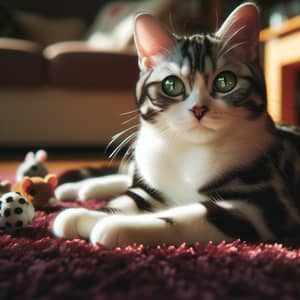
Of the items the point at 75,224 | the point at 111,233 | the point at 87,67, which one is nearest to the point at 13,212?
the point at 75,224

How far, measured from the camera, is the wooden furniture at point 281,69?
195 cm

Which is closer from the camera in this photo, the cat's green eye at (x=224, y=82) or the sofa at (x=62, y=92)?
the cat's green eye at (x=224, y=82)

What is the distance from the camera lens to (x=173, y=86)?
34.5 inches

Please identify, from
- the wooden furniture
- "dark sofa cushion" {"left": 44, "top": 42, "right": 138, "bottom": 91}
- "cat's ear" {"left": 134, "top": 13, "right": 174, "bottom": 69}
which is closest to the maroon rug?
"cat's ear" {"left": 134, "top": 13, "right": 174, "bottom": 69}

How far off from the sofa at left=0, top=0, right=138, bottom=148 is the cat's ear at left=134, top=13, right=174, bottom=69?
153 centimetres

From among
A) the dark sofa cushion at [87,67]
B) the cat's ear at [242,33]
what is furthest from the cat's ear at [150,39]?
the dark sofa cushion at [87,67]

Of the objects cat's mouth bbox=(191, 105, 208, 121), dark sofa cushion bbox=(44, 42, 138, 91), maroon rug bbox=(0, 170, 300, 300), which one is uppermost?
dark sofa cushion bbox=(44, 42, 138, 91)

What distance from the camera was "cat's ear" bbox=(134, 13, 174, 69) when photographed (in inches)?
37.1

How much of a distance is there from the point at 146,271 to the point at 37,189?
57 centimetres

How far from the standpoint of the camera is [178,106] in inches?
33.8

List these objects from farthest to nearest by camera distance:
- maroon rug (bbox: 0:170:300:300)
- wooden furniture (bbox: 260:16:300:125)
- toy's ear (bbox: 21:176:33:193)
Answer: wooden furniture (bbox: 260:16:300:125) → toy's ear (bbox: 21:176:33:193) → maroon rug (bbox: 0:170:300:300)

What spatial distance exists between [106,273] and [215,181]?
0.33m

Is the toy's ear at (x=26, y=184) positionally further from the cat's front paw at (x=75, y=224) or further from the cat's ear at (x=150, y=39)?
the cat's ear at (x=150, y=39)

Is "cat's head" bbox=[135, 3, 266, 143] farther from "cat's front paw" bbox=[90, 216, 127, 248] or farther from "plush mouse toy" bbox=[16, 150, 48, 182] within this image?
"plush mouse toy" bbox=[16, 150, 48, 182]
